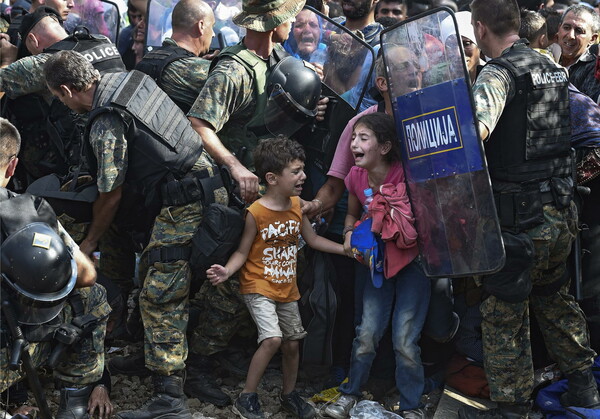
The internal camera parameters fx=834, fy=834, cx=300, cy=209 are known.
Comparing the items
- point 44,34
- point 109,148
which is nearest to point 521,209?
point 109,148

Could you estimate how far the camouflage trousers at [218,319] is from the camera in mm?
4664

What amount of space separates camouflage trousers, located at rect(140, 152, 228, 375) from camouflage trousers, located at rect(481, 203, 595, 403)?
5.18 feet

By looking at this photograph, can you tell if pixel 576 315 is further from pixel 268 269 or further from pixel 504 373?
pixel 268 269

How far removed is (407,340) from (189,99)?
1965mm

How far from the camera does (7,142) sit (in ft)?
12.3

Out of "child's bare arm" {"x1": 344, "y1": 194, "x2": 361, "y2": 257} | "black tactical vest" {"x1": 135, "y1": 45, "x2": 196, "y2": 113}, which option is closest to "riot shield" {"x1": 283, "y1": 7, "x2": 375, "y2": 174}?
"child's bare arm" {"x1": 344, "y1": 194, "x2": 361, "y2": 257}

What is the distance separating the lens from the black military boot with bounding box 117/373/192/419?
4.26 m

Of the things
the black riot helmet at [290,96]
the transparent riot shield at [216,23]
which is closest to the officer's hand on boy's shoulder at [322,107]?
the black riot helmet at [290,96]

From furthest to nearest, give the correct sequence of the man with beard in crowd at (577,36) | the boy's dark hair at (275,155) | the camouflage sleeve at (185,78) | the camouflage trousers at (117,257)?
1. the man with beard in crowd at (577,36)
2. the camouflage trousers at (117,257)
3. the camouflage sleeve at (185,78)
4. the boy's dark hair at (275,155)

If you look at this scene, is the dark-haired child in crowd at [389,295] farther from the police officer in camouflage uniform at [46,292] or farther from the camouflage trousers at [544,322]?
the police officer in camouflage uniform at [46,292]

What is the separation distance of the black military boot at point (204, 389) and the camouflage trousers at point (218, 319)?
123mm

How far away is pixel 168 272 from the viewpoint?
4.35 m

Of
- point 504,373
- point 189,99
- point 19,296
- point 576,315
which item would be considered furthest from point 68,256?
point 576,315

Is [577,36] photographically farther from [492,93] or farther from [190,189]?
[190,189]
